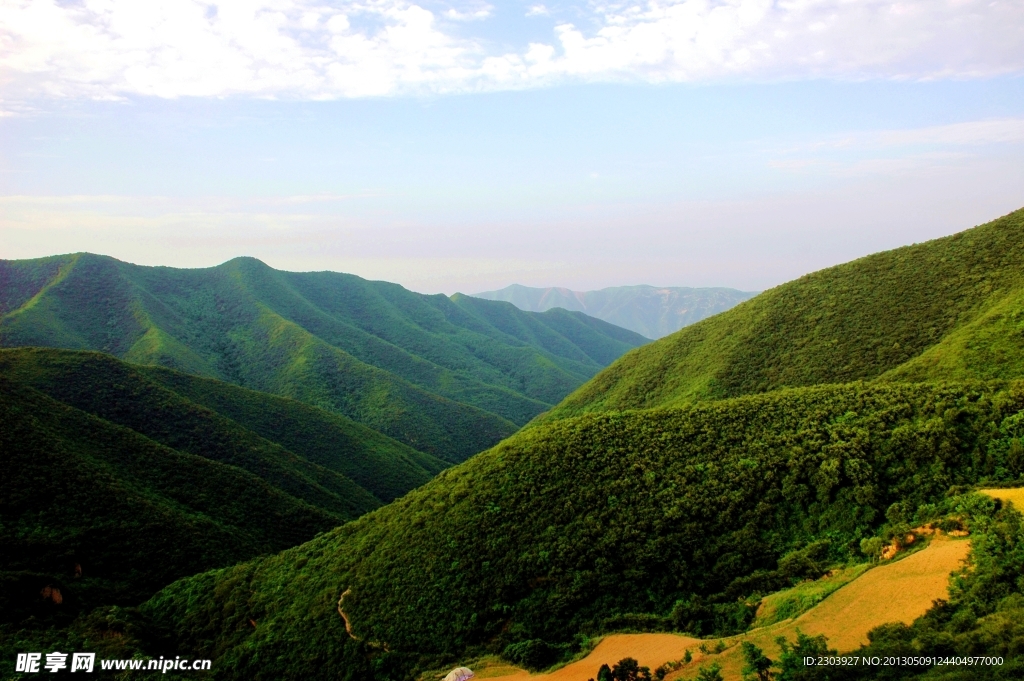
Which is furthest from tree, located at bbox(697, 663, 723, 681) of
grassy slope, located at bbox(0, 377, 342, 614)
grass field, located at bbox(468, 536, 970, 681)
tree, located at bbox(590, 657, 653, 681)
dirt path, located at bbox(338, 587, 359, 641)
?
grassy slope, located at bbox(0, 377, 342, 614)

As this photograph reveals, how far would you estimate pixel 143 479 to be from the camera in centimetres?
4506

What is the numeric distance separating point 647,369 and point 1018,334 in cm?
3337

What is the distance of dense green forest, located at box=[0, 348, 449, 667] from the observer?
35.6 m

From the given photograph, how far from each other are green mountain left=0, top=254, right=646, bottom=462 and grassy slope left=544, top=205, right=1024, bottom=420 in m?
42.0

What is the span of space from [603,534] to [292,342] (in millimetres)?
102681

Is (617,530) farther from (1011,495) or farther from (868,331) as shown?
(868,331)

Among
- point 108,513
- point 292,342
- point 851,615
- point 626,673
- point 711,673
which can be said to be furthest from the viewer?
point 292,342

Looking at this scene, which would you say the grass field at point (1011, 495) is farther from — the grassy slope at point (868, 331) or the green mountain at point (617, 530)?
the grassy slope at point (868, 331)

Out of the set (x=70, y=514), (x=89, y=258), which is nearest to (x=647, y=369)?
(x=70, y=514)

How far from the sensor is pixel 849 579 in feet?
72.8

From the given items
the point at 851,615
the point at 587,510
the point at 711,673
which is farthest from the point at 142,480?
the point at 851,615

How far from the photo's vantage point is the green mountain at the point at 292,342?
10219cm

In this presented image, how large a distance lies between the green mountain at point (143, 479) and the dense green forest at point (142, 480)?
10 cm

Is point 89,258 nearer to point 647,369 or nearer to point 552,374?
point 552,374
